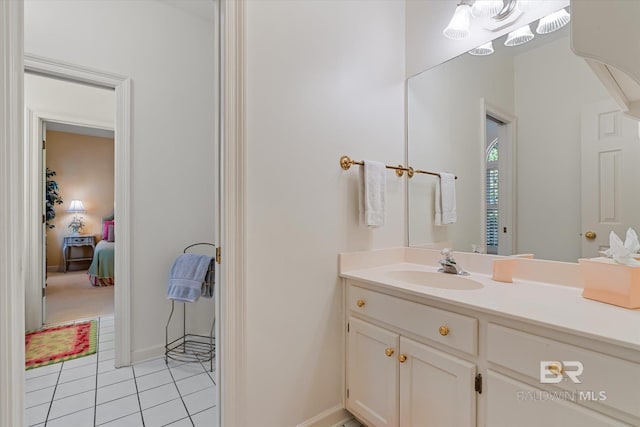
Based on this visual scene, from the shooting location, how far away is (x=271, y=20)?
1384 millimetres

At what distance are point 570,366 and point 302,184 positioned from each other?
3.83 ft

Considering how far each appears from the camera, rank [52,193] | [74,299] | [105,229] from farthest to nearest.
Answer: [105,229]
[52,193]
[74,299]

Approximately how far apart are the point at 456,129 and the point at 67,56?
8.72ft

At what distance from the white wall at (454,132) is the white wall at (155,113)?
5.80 ft

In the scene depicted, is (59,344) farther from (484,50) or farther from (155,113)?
(484,50)

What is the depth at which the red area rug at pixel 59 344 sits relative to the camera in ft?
7.50

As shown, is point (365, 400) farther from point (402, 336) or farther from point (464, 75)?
point (464, 75)

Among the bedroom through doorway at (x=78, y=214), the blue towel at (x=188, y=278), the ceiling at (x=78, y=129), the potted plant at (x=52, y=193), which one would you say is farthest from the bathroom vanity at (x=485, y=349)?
the potted plant at (x=52, y=193)

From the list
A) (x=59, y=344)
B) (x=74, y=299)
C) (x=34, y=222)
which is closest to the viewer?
(x=59, y=344)

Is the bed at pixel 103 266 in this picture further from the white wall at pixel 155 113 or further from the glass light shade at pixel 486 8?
the glass light shade at pixel 486 8

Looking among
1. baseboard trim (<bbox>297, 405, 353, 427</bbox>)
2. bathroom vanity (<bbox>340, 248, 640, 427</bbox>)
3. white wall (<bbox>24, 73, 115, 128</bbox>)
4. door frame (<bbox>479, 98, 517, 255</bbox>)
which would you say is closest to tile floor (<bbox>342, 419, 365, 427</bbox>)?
baseboard trim (<bbox>297, 405, 353, 427</bbox>)

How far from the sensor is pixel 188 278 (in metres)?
2.22

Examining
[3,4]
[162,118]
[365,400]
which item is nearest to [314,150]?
[3,4]

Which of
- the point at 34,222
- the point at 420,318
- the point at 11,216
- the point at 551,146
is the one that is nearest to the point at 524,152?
the point at 551,146
